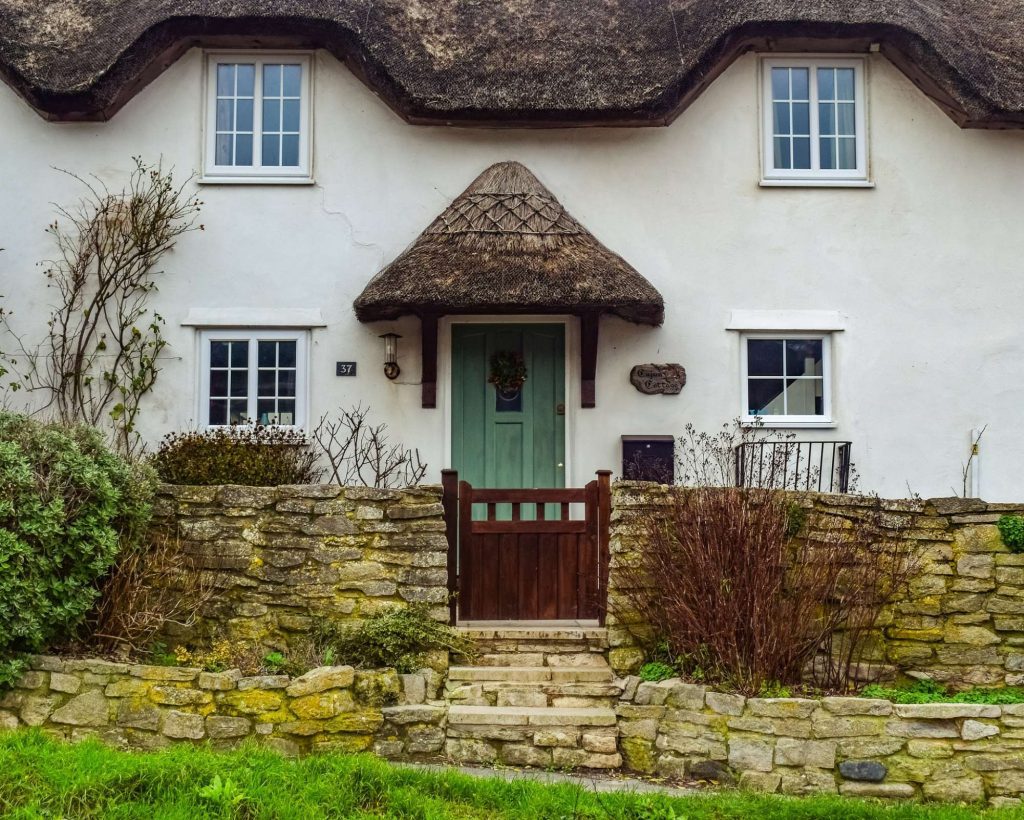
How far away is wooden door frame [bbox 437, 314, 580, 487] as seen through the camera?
9.59 m

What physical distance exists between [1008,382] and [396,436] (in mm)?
5971

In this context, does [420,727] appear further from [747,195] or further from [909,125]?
[909,125]

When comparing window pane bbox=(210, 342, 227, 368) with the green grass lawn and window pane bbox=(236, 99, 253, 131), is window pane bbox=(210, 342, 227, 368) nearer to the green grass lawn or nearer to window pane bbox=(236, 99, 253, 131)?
window pane bbox=(236, 99, 253, 131)

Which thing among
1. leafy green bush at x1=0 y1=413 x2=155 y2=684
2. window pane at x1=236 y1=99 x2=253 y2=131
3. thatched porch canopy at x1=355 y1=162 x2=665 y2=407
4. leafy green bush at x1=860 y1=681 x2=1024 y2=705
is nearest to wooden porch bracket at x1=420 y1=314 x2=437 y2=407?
thatched porch canopy at x1=355 y1=162 x2=665 y2=407

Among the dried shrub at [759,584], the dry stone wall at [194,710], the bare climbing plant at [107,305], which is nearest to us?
the dry stone wall at [194,710]

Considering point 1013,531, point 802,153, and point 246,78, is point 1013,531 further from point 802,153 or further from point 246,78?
point 246,78

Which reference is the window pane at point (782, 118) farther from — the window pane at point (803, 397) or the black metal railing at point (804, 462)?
the black metal railing at point (804, 462)

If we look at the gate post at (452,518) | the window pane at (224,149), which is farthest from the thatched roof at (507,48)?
the gate post at (452,518)

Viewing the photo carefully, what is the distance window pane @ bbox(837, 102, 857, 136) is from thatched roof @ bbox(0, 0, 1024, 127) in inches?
21.7

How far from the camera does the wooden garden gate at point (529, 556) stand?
7.48 metres

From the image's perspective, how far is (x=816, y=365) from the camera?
9812 mm

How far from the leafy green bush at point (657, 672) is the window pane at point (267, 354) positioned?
495 centimetres

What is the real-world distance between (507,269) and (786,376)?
3101mm

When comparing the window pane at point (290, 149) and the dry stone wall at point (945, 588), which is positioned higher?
the window pane at point (290, 149)
